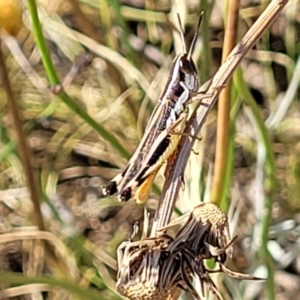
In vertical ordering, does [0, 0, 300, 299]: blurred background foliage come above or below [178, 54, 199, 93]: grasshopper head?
above

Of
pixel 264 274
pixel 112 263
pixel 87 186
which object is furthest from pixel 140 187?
pixel 87 186

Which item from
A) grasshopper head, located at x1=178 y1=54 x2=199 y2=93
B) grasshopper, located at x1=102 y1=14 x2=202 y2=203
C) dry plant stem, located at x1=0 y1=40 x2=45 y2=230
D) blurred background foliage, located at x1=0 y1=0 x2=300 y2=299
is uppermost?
blurred background foliage, located at x1=0 y1=0 x2=300 y2=299

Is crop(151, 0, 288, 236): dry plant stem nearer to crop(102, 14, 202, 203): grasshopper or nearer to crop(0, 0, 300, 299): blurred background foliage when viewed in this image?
crop(102, 14, 202, 203): grasshopper

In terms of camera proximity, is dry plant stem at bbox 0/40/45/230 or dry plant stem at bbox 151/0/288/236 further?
dry plant stem at bbox 0/40/45/230

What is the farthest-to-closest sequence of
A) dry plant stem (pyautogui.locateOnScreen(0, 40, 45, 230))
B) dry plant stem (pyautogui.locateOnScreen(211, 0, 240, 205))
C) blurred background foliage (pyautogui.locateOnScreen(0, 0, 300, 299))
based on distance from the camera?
blurred background foliage (pyautogui.locateOnScreen(0, 0, 300, 299)), dry plant stem (pyautogui.locateOnScreen(0, 40, 45, 230)), dry plant stem (pyautogui.locateOnScreen(211, 0, 240, 205))

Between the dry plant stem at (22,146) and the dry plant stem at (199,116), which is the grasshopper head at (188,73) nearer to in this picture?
the dry plant stem at (199,116)

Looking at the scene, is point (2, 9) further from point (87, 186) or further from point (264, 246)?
point (87, 186)

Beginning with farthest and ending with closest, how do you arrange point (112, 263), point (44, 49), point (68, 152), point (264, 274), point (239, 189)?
point (68, 152) < point (239, 189) < point (112, 263) < point (264, 274) < point (44, 49)

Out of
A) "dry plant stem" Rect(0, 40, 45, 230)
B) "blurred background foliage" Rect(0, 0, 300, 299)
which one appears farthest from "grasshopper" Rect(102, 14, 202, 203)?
"blurred background foliage" Rect(0, 0, 300, 299)
